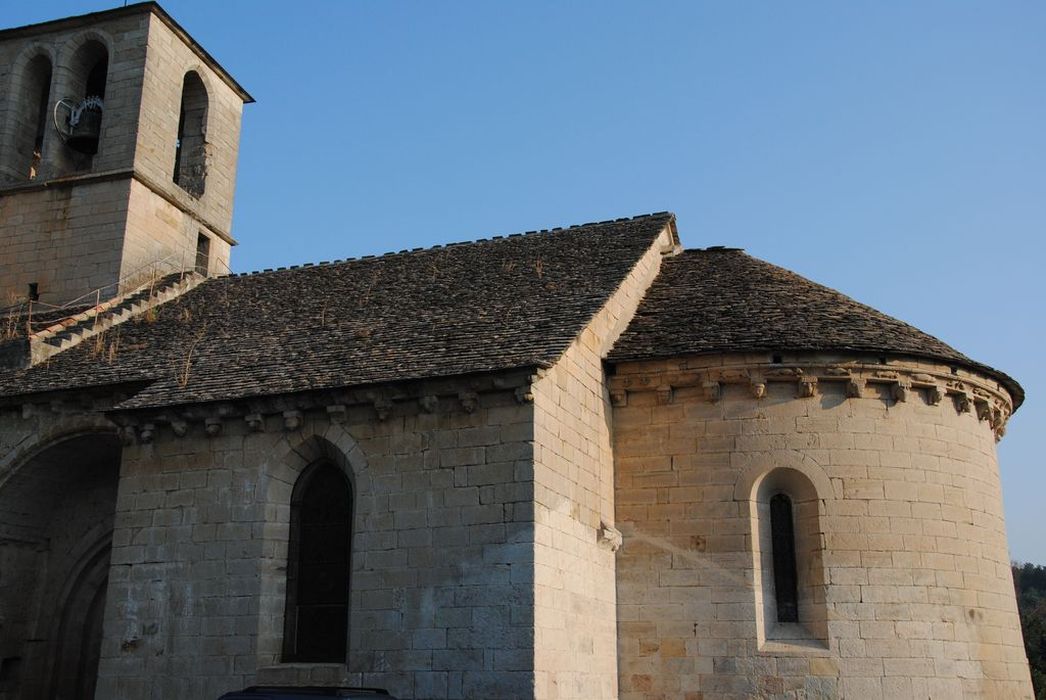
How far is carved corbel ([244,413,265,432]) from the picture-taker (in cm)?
1332

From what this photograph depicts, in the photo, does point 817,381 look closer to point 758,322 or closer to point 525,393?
point 758,322

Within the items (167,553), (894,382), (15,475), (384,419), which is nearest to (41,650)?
(15,475)

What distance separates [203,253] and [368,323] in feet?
30.7

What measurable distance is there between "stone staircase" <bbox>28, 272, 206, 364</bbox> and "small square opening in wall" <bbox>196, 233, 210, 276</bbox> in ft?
4.57

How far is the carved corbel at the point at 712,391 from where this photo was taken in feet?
46.8

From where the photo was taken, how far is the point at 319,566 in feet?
43.4

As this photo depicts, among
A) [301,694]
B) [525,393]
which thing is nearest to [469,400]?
[525,393]

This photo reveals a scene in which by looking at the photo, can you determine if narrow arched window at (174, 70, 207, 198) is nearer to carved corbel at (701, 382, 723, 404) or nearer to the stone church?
the stone church

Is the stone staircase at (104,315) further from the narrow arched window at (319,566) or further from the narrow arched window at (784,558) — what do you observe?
the narrow arched window at (784,558)

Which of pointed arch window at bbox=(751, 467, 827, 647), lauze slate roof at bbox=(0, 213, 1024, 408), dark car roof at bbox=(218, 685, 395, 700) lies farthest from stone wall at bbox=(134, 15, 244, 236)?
dark car roof at bbox=(218, 685, 395, 700)

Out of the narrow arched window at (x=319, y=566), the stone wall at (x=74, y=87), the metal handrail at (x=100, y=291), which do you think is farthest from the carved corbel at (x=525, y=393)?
the stone wall at (x=74, y=87)

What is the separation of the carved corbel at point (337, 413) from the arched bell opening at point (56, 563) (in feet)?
14.6

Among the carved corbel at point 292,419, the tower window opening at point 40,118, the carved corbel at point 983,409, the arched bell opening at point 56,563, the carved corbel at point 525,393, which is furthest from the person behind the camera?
the tower window opening at point 40,118

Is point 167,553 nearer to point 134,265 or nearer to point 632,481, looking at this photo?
point 632,481
